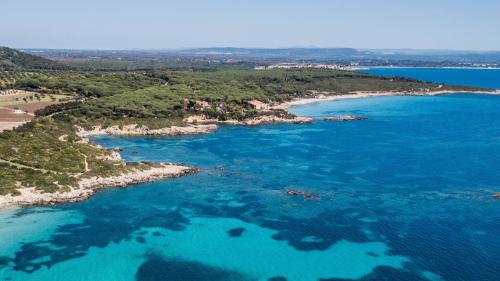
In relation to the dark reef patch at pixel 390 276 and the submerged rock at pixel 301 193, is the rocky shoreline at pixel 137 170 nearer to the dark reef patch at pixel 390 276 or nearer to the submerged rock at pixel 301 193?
the submerged rock at pixel 301 193

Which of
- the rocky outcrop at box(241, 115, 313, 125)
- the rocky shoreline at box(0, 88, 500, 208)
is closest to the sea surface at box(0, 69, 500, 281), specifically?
the rocky shoreline at box(0, 88, 500, 208)

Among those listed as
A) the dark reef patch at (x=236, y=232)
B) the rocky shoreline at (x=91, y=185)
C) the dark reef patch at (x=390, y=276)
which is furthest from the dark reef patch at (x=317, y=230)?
the rocky shoreline at (x=91, y=185)

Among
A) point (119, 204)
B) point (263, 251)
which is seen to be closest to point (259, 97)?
point (119, 204)

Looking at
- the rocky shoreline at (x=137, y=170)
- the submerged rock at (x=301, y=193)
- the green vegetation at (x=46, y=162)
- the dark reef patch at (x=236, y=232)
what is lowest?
the dark reef patch at (x=236, y=232)

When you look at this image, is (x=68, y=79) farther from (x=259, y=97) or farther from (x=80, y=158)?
(x=80, y=158)

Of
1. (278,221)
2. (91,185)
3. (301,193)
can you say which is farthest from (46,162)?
(301,193)

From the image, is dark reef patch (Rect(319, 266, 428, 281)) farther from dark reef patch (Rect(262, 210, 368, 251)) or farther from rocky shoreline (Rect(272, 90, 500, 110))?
rocky shoreline (Rect(272, 90, 500, 110))
